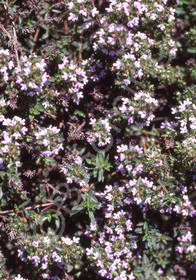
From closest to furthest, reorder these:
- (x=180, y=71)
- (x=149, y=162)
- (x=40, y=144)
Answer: (x=40, y=144), (x=149, y=162), (x=180, y=71)

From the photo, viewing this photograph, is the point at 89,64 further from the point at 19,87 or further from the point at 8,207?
the point at 8,207

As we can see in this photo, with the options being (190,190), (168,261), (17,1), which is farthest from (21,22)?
(168,261)

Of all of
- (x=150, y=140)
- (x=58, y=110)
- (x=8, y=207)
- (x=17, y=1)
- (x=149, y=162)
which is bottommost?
(x=8, y=207)

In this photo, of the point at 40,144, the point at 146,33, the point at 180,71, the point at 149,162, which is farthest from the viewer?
the point at 180,71

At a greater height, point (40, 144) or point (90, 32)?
point (90, 32)

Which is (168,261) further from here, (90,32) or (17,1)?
(17,1)

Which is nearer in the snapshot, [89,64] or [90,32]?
[89,64]

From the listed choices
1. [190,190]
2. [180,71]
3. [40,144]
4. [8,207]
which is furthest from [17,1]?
[190,190]
